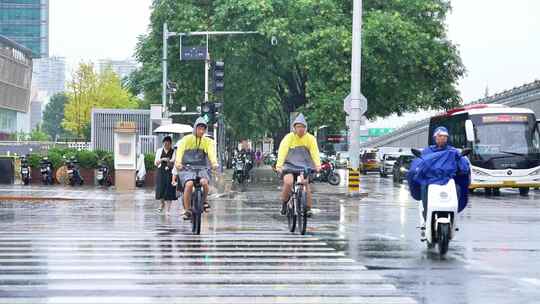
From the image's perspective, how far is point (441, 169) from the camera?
12.1 m

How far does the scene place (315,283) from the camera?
29.5ft

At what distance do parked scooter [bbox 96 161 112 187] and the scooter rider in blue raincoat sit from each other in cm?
2072

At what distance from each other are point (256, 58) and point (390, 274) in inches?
1407

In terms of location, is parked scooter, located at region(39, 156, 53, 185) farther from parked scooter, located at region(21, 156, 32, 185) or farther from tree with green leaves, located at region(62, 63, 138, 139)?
tree with green leaves, located at region(62, 63, 138, 139)

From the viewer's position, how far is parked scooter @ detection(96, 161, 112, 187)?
1254 inches

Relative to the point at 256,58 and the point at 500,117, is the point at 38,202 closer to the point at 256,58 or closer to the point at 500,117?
the point at 500,117

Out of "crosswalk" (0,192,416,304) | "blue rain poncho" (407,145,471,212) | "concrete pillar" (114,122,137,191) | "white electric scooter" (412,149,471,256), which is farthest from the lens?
"concrete pillar" (114,122,137,191)

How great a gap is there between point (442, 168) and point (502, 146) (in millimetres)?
21316

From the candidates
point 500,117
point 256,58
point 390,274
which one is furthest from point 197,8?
point 390,274

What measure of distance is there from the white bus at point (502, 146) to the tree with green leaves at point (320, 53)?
255 inches

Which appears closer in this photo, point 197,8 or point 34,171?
point 34,171

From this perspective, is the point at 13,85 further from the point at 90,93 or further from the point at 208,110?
the point at 208,110

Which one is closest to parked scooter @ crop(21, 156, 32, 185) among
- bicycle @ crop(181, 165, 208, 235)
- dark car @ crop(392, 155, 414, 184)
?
dark car @ crop(392, 155, 414, 184)

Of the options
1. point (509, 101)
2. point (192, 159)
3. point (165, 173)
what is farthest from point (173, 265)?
point (509, 101)
